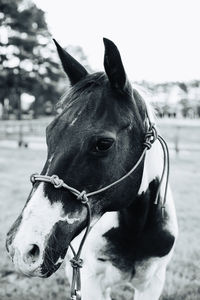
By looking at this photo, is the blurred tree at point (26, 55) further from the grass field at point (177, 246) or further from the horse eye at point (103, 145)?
the horse eye at point (103, 145)

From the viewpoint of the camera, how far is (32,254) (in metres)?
1.52

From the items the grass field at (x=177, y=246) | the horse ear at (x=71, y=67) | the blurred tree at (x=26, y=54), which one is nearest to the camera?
the horse ear at (x=71, y=67)

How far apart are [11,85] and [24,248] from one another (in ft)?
107

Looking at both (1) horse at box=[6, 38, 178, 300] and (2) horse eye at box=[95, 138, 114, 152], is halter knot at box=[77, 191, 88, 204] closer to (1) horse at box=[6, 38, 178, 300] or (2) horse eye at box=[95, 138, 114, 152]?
(1) horse at box=[6, 38, 178, 300]

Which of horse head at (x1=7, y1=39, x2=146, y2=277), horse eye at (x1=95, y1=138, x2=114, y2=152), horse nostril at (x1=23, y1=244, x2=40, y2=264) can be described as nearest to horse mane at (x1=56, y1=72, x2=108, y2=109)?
horse head at (x1=7, y1=39, x2=146, y2=277)

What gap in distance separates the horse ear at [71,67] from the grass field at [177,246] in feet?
8.20

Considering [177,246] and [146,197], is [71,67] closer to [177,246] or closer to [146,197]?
[146,197]

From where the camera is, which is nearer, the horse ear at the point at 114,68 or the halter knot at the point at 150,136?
the horse ear at the point at 114,68

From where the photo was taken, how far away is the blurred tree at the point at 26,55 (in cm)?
3053

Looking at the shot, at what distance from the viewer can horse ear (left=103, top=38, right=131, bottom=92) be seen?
1.69 meters

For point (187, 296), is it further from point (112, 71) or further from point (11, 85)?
point (11, 85)

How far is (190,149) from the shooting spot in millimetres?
15656

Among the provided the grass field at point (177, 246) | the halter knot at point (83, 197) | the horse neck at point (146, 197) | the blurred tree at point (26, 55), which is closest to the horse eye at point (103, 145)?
the halter knot at point (83, 197)

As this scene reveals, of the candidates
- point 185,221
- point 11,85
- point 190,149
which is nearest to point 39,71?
point 11,85
